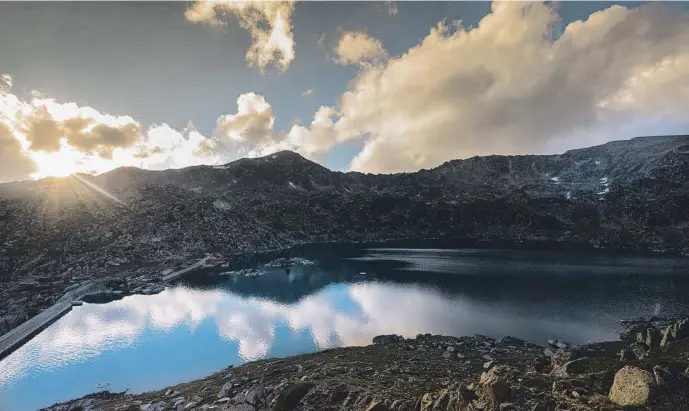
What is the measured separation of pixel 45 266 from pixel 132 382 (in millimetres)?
100490

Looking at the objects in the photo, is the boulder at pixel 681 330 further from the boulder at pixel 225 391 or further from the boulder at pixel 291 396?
the boulder at pixel 225 391

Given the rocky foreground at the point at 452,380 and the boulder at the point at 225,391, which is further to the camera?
the boulder at the point at 225,391

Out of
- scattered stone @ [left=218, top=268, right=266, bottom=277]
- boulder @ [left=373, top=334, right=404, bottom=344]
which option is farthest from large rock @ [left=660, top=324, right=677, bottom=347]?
scattered stone @ [left=218, top=268, right=266, bottom=277]

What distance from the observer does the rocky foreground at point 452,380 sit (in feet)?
53.8

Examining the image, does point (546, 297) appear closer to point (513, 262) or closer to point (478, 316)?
point (478, 316)

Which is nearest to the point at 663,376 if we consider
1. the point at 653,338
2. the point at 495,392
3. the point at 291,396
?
the point at 495,392

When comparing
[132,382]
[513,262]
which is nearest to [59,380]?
[132,382]

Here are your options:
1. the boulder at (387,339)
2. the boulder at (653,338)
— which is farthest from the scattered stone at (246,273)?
the boulder at (653,338)

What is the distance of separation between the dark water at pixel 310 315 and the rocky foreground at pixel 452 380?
33.3 ft

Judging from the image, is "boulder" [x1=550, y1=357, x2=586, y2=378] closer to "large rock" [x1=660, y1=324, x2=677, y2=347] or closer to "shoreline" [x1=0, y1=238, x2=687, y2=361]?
"large rock" [x1=660, y1=324, x2=677, y2=347]

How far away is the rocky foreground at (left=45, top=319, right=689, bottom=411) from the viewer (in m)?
16.4

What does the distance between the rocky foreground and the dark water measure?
1014cm

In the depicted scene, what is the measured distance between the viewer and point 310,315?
8194cm

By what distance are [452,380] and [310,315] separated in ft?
181
